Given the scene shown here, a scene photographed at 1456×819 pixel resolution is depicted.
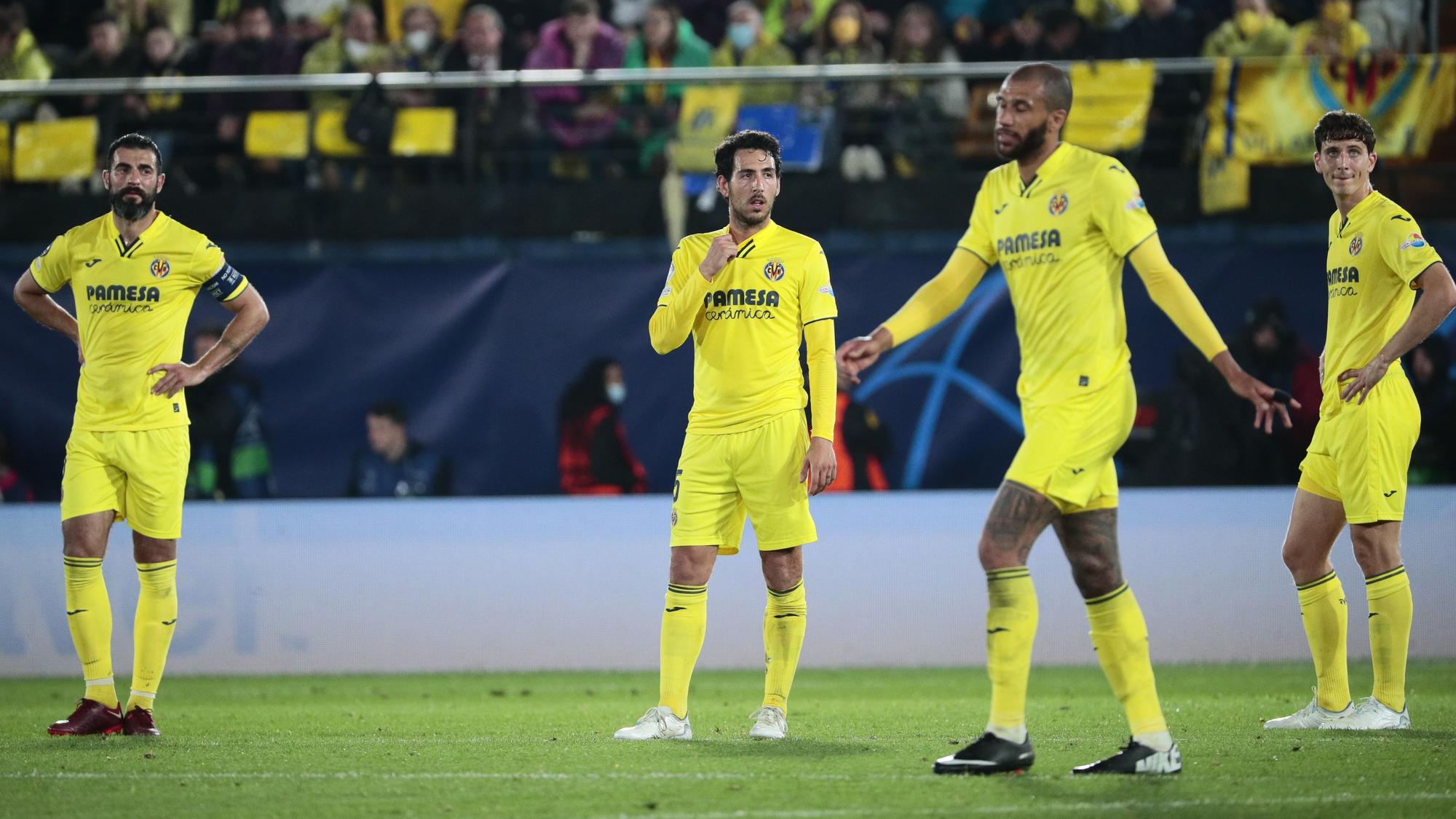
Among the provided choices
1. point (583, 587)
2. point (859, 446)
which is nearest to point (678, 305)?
point (583, 587)

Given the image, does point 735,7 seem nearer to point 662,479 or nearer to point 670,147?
point 670,147

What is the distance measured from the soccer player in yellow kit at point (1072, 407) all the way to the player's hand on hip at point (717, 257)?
937 millimetres

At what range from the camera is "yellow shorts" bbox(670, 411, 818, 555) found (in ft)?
19.9

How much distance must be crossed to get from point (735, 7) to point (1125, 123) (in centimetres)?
333

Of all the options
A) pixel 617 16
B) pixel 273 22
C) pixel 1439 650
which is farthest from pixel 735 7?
pixel 1439 650

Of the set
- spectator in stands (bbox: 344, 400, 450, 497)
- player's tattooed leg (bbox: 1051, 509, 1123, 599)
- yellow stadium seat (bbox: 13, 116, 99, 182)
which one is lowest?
spectator in stands (bbox: 344, 400, 450, 497)

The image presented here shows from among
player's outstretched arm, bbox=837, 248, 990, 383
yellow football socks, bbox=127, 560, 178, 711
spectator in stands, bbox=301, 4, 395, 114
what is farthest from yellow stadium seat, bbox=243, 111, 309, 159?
player's outstretched arm, bbox=837, 248, 990, 383

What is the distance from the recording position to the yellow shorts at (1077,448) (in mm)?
4773

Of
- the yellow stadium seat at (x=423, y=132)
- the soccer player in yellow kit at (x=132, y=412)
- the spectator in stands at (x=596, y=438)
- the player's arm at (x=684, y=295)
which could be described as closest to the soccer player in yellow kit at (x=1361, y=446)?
the player's arm at (x=684, y=295)

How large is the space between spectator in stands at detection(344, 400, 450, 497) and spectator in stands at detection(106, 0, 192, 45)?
4.21 meters

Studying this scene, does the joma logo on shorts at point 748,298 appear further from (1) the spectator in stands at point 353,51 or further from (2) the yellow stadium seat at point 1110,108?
(1) the spectator in stands at point 353,51

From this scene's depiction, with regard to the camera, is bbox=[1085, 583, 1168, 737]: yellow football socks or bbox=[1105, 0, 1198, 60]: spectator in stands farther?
bbox=[1105, 0, 1198, 60]: spectator in stands

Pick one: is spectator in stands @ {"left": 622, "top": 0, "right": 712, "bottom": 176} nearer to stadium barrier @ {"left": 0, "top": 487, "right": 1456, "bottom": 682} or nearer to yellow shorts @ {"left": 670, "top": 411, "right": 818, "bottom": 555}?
stadium barrier @ {"left": 0, "top": 487, "right": 1456, "bottom": 682}

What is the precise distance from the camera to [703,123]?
11109 mm
